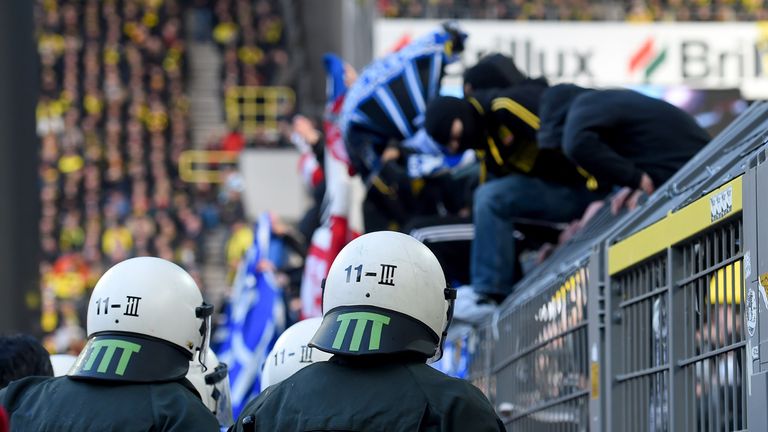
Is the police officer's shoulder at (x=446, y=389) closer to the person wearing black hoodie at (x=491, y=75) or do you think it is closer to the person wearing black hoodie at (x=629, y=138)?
the person wearing black hoodie at (x=629, y=138)

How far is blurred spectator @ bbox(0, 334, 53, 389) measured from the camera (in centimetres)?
577

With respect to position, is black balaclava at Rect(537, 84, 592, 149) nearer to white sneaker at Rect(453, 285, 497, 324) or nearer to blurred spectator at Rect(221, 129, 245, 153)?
white sneaker at Rect(453, 285, 497, 324)

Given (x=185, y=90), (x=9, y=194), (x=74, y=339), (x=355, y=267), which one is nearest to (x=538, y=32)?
(x=74, y=339)

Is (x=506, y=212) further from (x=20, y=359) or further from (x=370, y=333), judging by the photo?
(x=370, y=333)

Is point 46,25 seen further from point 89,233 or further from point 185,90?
point 89,233

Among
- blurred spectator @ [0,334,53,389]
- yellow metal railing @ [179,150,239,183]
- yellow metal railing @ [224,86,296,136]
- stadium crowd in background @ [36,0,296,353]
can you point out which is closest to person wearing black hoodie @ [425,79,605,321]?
blurred spectator @ [0,334,53,389]

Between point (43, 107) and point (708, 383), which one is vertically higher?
point (43, 107)

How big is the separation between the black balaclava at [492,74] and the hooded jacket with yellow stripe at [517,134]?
Answer: 6cm

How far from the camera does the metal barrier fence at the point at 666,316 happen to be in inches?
164

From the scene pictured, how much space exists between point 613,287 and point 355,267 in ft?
5.20

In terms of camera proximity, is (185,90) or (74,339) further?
(185,90)

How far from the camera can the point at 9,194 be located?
9.26m

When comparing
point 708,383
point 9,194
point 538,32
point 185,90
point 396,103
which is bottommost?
point 708,383

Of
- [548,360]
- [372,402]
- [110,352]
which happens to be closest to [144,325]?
[110,352]
